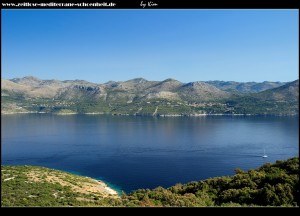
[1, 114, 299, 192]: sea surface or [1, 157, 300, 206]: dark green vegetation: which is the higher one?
[1, 157, 300, 206]: dark green vegetation

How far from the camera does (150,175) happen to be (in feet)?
152

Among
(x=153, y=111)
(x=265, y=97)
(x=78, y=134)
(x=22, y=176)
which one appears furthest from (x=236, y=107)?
(x=22, y=176)

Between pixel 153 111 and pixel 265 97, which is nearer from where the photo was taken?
pixel 153 111

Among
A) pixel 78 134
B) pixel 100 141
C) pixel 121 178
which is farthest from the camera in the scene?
pixel 78 134

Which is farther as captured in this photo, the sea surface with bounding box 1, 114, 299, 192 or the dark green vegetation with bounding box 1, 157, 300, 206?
the sea surface with bounding box 1, 114, 299, 192

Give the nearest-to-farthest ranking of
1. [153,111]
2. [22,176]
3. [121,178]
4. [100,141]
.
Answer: [22,176], [121,178], [100,141], [153,111]

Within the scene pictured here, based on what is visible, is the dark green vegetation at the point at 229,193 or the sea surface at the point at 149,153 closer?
the dark green vegetation at the point at 229,193

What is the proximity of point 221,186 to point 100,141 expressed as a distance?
66.7 meters

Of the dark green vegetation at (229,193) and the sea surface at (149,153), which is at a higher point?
the dark green vegetation at (229,193)

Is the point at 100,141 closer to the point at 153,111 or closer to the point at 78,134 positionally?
the point at 78,134

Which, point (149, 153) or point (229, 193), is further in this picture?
point (149, 153)

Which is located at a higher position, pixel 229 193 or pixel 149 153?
pixel 229 193
